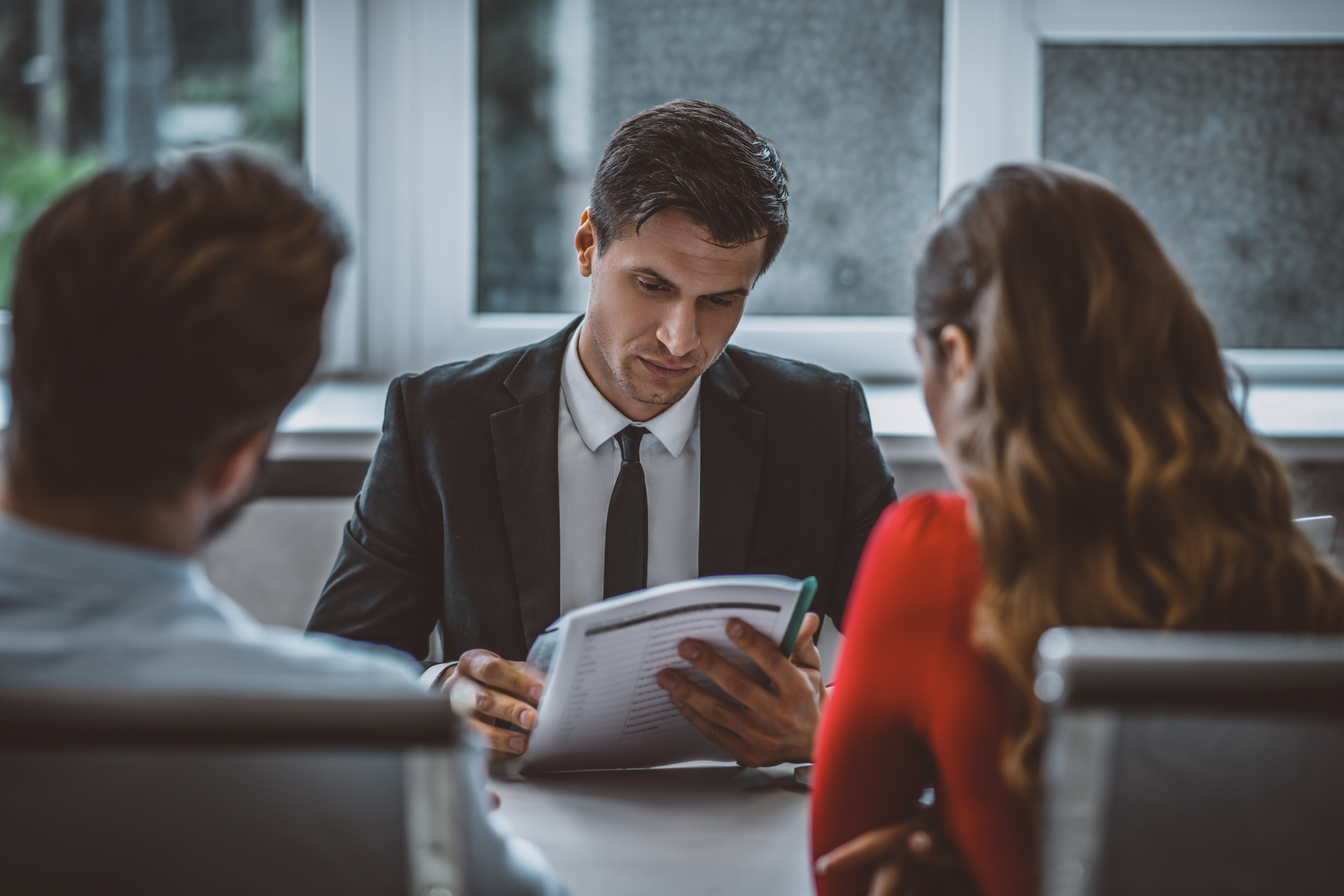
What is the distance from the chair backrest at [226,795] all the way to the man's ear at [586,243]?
113 centimetres

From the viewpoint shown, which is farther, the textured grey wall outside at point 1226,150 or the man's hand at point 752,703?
the textured grey wall outside at point 1226,150

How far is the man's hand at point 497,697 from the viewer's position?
116 cm

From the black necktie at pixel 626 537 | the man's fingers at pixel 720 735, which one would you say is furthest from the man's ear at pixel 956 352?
the black necktie at pixel 626 537

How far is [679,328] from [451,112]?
1030 mm

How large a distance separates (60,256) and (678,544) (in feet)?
3.30

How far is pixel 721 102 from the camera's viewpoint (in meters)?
2.26

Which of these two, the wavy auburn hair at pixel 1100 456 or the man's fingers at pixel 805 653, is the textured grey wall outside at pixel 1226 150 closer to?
the man's fingers at pixel 805 653

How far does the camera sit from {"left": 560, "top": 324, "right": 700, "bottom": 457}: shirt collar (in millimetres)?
1571

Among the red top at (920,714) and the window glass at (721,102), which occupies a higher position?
the window glass at (721,102)

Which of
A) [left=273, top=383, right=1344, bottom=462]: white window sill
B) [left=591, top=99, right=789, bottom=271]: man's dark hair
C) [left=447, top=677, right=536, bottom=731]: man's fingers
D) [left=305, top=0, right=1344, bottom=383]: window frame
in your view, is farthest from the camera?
[left=305, top=0, right=1344, bottom=383]: window frame

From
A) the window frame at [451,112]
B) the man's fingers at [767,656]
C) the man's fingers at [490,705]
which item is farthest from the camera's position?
the window frame at [451,112]

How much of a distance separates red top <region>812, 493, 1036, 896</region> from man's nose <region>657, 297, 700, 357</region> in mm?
645

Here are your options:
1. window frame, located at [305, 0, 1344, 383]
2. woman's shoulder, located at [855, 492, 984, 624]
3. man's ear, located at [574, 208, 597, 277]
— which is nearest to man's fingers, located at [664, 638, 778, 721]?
woman's shoulder, located at [855, 492, 984, 624]

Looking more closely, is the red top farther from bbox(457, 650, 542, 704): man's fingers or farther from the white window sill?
the white window sill
